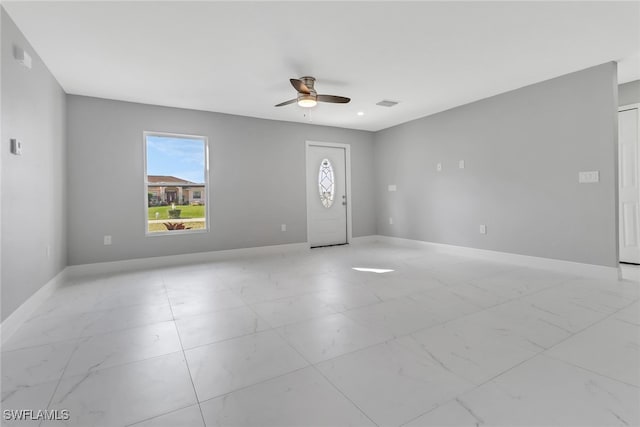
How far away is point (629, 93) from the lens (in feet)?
13.5

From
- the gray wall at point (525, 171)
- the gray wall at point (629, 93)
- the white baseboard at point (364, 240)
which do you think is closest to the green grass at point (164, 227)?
the white baseboard at point (364, 240)

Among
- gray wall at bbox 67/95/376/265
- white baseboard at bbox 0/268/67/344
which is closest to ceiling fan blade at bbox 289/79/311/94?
gray wall at bbox 67/95/376/265

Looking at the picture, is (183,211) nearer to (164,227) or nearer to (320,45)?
(164,227)

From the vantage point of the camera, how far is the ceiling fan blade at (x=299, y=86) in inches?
132

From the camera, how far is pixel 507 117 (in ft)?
14.8

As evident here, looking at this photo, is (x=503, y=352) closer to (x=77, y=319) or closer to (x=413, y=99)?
(x=77, y=319)

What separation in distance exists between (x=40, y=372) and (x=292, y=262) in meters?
3.35

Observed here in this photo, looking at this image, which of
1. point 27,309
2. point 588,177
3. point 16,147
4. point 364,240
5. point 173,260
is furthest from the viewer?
point 364,240

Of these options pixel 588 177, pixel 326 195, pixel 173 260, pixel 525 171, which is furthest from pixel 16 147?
pixel 588 177

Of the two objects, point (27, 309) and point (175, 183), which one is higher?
point (175, 183)

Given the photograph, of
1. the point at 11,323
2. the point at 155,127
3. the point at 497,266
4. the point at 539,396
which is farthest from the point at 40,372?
the point at 497,266

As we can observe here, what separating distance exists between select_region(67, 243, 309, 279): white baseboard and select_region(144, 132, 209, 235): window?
0.43 meters

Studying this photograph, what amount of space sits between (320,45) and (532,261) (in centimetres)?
396

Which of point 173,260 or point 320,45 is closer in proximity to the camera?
point 320,45
